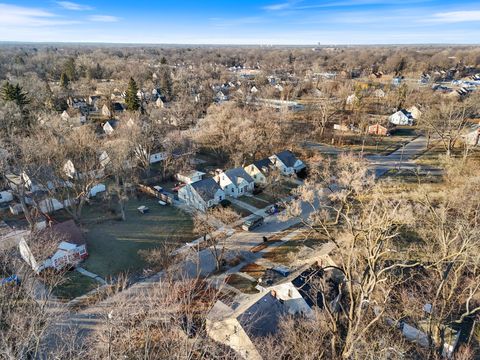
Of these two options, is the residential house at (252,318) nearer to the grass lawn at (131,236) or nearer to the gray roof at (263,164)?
the grass lawn at (131,236)

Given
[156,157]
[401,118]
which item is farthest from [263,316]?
[401,118]

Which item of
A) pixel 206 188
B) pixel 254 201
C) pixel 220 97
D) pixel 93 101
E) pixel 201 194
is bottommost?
pixel 254 201

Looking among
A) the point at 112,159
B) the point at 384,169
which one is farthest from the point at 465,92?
the point at 112,159

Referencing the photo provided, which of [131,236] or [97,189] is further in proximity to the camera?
[97,189]

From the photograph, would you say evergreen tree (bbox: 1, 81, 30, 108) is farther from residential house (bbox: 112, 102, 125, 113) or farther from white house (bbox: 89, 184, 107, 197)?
white house (bbox: 89, 184, 107, 197)

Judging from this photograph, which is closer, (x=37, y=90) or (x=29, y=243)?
(x=29, y=243)

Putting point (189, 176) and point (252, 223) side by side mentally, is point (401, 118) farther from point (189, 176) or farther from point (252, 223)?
point (252, 223)

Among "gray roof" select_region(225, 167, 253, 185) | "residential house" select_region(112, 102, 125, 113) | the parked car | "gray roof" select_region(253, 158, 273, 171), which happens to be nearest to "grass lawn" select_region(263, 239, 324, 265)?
the parked car

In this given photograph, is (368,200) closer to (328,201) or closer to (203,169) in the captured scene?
(328,201)
